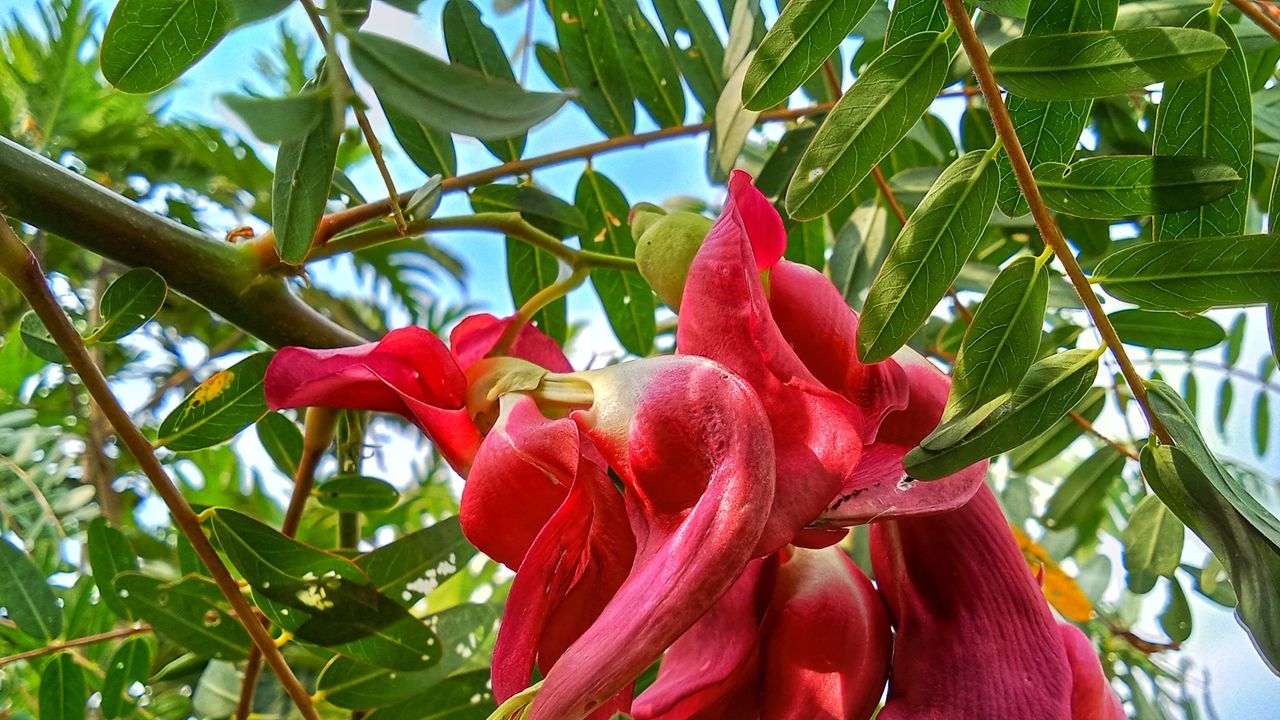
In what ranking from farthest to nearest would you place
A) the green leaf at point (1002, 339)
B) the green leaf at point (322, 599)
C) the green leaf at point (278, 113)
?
the green leaf at point (322, 599) < the green leaf at point (1002, 339) < the green leaf at point (278, 113)

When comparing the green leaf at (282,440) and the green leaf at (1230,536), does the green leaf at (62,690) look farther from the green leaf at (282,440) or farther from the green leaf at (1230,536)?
the green leaf at (1230,536)

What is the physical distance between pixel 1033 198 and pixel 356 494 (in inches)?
14.5

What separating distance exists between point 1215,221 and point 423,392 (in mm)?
291

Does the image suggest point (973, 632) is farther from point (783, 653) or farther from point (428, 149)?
point (428, 149)

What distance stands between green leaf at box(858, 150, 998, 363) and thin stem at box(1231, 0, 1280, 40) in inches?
4.6

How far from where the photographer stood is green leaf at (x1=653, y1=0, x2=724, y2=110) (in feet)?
1.93

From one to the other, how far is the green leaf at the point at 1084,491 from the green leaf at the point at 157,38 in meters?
0.60

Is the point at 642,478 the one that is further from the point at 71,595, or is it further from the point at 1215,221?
the point at 71,595

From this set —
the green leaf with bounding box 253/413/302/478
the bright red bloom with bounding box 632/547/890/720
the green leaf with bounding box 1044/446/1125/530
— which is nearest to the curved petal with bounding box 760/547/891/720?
the bright red bloom with bounding box 632/547/890/720

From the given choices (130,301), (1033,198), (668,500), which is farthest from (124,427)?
(1033,198)

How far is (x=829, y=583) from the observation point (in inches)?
14.6

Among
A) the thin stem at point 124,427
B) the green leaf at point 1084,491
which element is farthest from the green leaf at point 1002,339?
the green leaf at point 1084,491

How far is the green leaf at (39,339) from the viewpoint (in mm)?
480

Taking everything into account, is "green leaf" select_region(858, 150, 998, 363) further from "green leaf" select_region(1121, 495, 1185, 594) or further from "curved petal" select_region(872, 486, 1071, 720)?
"green leaf" select_region(1121, 495, 1185, 594)
